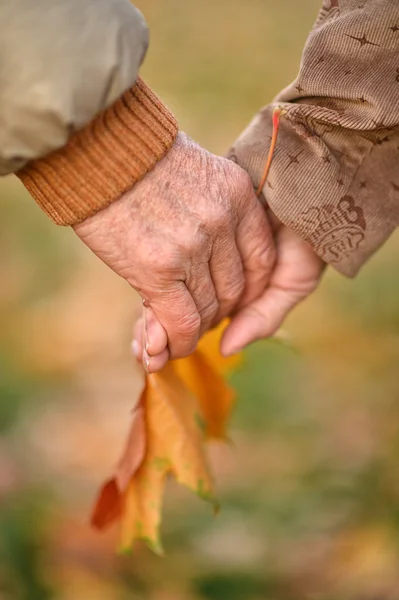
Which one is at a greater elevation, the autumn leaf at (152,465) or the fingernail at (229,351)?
the fingernail at (229,351)

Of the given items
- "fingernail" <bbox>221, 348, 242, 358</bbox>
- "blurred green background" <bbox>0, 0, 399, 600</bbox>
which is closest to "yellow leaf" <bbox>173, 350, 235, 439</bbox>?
"fingernail" <bbox>221, 348, 242, 358</bbox>

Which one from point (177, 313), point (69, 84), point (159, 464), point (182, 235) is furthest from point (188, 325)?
point (69, 84)

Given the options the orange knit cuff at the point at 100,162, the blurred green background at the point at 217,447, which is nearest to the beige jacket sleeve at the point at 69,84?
the orange knit cuff at the point at 100,162

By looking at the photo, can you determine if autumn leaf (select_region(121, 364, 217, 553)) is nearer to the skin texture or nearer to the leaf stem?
the skin texture

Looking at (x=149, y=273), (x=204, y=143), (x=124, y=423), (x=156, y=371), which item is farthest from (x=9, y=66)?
(x=204, y=143)

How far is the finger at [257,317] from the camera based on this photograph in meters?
1.27

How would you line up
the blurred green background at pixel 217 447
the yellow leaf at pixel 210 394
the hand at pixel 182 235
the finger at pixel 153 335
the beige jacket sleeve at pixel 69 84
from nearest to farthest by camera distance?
the beige jacket sleeve at pixel 69 84 → the hand at pixel 182 235 → the finger at pixel 153 335 → the yellow leaf at pixel 210 394 → the blurred green background at pixel 217 447

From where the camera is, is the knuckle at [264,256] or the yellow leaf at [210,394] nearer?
the knuckle at [264,256]

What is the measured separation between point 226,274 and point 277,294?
169 millimetres

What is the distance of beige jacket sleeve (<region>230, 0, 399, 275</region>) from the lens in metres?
1.02

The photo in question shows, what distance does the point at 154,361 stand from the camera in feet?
3.65

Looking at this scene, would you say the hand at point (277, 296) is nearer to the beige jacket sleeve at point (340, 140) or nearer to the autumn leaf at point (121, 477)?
the beige jacket sleeve at point (340, 140)

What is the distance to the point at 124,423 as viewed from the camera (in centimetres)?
202

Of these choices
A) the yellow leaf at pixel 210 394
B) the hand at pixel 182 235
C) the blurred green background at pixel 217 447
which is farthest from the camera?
the blurred green background at pixel 217 447
